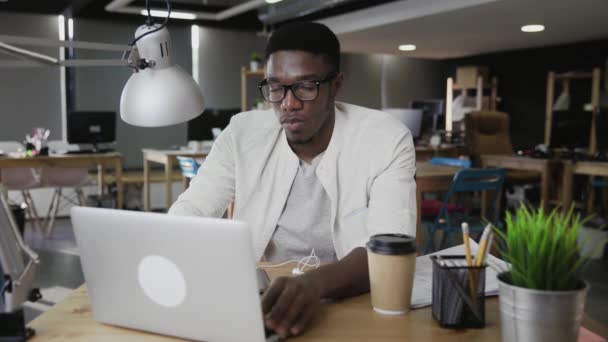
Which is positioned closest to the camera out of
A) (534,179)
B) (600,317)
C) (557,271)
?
(557,271)

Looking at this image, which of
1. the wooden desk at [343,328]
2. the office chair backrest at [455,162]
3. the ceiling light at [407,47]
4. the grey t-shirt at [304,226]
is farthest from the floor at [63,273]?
the ceiling light at [407,47]

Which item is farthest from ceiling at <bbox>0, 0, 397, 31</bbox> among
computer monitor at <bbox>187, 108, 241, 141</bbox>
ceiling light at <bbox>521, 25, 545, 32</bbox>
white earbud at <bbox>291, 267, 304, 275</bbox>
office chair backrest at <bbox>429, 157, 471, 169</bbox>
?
white earbud at <bbox>291, 267, 304, 275</bbox>

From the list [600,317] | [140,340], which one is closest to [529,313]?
[140,340]

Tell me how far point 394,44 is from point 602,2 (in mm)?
3914

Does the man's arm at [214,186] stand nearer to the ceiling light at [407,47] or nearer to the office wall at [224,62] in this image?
the office wall at [224,62]

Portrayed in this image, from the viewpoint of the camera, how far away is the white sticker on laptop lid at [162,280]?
35.4 inches

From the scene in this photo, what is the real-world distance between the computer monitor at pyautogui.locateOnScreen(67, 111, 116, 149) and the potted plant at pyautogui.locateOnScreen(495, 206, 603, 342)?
5813 mm

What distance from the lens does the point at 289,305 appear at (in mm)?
977

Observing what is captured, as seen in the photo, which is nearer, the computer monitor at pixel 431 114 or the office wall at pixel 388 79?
the computer monitor at pixel 431 114

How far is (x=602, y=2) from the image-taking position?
18.3 feet

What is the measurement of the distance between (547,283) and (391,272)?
12.1 inches

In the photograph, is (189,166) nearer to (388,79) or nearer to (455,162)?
(455,162)

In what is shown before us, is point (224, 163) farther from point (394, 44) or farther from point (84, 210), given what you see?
point (394, 44)

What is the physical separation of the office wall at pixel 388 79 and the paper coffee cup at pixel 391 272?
939 cm
